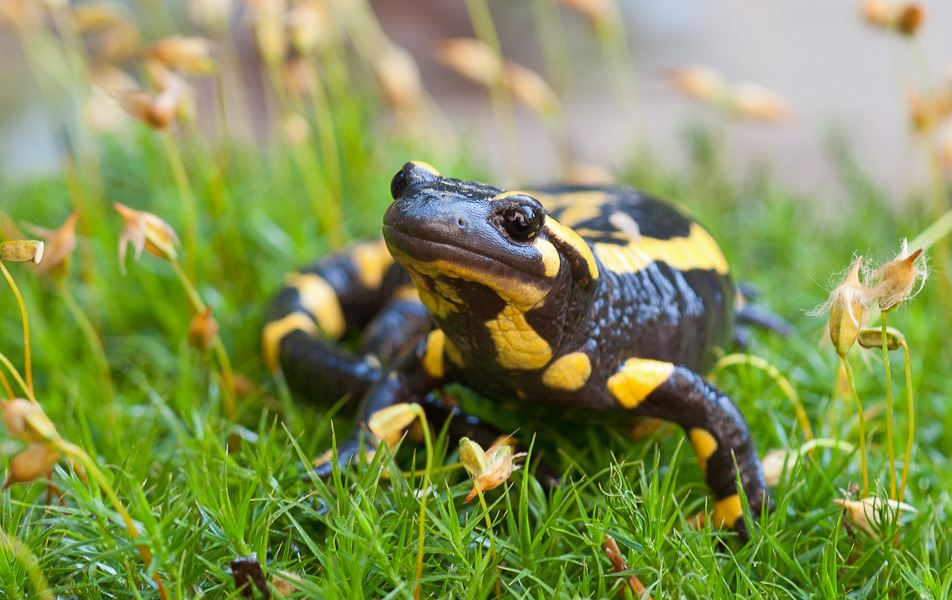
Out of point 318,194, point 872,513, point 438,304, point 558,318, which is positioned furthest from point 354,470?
point 318,194

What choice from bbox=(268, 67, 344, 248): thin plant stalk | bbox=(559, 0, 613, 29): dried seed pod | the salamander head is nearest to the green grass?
bbox=(268, 67, 344, 248): thin plant stalk

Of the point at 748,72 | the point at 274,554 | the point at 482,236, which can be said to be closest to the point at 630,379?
the point at 482,236

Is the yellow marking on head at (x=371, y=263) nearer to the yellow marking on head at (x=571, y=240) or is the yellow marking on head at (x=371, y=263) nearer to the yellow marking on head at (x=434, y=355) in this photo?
the yellow marking on head at (x=434, y=355)

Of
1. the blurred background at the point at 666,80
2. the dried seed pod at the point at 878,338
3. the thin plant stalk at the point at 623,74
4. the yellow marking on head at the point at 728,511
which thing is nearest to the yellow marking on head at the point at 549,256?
the dried seed pod at the point at 878,338

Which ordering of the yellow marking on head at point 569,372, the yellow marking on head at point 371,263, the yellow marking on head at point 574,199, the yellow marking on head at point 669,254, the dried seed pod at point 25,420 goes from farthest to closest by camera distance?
the yellow marking on head at point 371,263 < the yellow marking on head at point 574,199 < the yellow marking on head at point 669,254 < the yellow marking on head at point 569,372 < the dried seed pod at point 25,420

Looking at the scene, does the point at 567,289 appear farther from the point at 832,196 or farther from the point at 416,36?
the point at 416,36

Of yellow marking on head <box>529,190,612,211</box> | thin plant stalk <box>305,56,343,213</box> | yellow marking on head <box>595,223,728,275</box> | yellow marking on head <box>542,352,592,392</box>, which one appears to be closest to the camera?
yellow marking on head <box>542,352,592,392</box>

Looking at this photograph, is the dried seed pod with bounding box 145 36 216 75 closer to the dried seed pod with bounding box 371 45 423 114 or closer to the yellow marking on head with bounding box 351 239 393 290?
the yellow marking on head with bounding box 351 239 393 290
